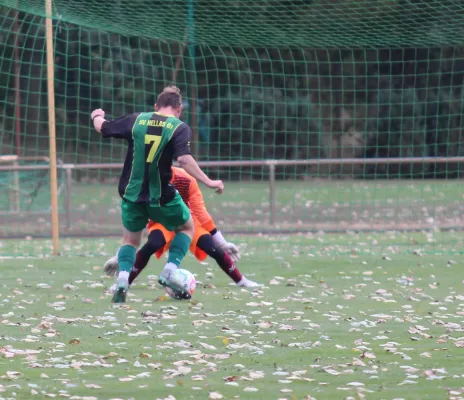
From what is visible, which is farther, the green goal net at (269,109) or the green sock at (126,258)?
the green goal net at (269,109)

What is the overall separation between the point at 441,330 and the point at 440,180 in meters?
14.2

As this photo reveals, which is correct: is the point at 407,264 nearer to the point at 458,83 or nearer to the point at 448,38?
the point at 448,38

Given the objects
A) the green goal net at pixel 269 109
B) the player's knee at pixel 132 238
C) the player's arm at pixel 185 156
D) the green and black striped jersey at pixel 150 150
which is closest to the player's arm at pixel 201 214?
the player's knee at pixel 132 238

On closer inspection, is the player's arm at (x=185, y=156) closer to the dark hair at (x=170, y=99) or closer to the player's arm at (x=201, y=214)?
the dark hair at (x=170, y=99)

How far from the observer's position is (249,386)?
5.37m

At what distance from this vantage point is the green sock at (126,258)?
335 inches

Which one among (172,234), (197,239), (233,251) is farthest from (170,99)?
(233,251)

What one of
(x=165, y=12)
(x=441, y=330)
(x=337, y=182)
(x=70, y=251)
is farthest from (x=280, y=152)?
(x=441, y=330)

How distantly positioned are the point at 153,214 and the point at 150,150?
20.7 inches

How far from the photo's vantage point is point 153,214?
8.44 m

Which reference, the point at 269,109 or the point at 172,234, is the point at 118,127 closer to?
the point at 172,234

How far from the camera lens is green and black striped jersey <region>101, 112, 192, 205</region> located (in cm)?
823

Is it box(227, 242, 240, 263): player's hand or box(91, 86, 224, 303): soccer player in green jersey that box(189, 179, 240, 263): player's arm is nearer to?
box(227, 242, 240, 263): player's hand

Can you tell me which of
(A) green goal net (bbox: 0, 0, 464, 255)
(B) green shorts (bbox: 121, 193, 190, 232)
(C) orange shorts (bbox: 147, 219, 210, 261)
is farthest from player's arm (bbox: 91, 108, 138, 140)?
(A) green goal net (bbox: 0, 0, 464, 255)
